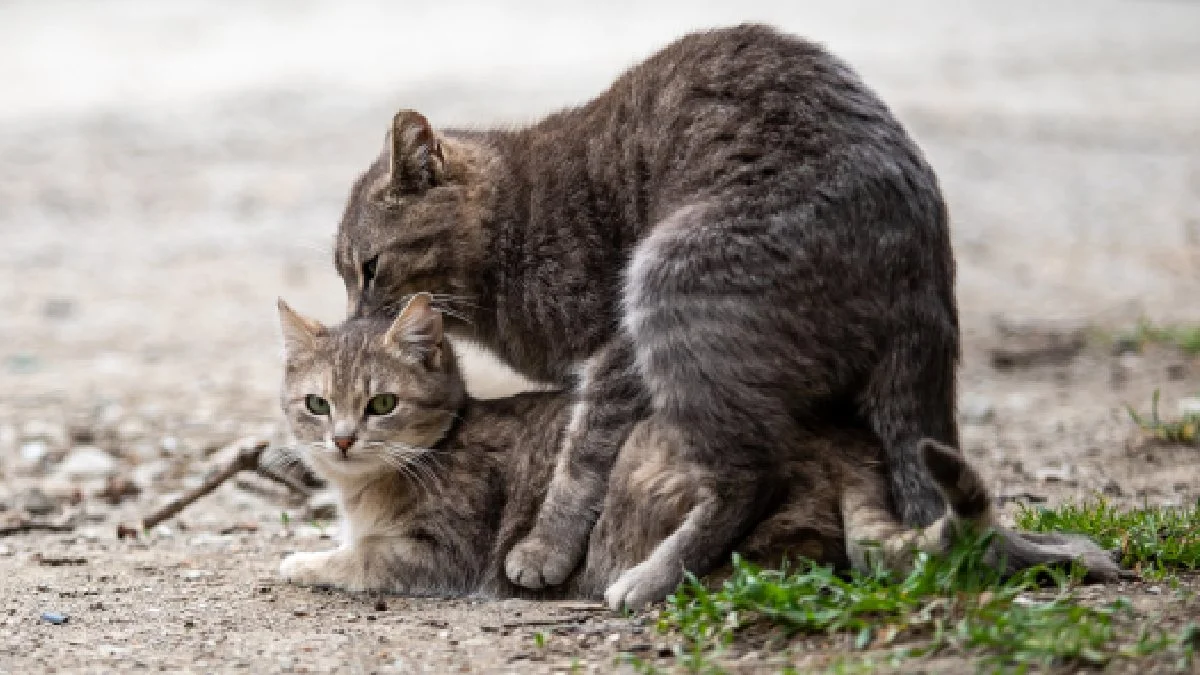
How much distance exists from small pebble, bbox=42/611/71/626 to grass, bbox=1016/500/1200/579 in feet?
10.2

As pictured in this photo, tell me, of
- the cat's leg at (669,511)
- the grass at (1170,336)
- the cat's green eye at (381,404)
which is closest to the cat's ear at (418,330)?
the cat's green eye at (381,404)

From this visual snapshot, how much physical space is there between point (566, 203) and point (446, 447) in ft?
3.19

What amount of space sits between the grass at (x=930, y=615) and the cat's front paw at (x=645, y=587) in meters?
0.07

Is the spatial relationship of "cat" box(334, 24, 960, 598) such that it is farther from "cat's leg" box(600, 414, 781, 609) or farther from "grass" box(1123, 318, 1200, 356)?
"grass" box(1123, 318, 1200, 356)

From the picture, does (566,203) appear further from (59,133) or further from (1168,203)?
(59,133)

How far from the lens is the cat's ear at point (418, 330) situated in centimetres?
579

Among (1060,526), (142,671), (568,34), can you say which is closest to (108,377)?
(142,671)

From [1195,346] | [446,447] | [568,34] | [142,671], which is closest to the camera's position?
[142,671]

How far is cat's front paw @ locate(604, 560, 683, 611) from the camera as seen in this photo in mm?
5059

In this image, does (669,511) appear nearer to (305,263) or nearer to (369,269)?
(369,269)

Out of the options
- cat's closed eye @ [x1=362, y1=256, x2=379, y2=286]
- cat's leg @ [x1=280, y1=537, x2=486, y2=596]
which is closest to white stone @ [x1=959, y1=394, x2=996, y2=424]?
cat's closed eye @ [x1=362, y1=256, x2=379, y2=286]

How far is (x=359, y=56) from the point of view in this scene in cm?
1911

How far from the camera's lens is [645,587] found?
507cm

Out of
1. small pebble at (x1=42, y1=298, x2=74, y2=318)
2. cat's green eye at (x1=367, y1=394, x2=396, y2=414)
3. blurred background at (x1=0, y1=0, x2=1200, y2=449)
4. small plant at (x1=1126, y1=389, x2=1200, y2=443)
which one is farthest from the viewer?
small pebble at (x1=42, y1=298, x2=74, y2=318)
